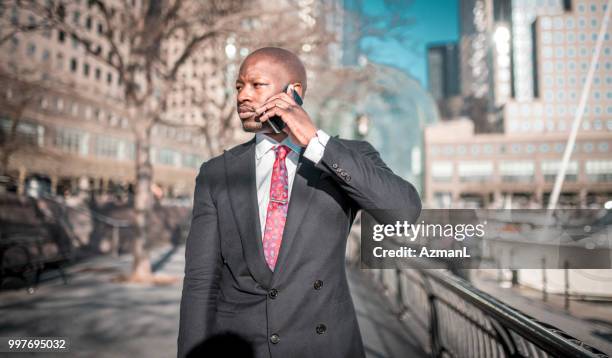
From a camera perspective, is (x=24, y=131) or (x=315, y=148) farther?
(x=24, y=131)

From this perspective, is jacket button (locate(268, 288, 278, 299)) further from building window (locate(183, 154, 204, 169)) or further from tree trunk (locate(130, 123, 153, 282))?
building window (locate(183, 154, 204, 169))

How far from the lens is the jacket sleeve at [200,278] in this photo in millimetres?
1529

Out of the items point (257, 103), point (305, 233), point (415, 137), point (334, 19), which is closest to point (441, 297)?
point (305, 233)

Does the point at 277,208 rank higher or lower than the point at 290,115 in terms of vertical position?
lower

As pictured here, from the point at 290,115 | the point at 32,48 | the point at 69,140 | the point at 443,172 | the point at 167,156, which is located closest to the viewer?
the point at 290,115

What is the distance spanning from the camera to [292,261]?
1.51 m

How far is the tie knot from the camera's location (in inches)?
66.6

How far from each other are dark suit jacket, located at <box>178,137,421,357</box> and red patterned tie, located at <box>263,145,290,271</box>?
54mm

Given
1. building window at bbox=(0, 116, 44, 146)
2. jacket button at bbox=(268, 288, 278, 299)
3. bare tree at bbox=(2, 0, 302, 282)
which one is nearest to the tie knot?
jacket button at bbox=(268, 288, 278, 299)

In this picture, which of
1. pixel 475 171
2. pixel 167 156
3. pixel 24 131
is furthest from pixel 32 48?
pixel 475 171

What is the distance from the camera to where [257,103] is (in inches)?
59.6

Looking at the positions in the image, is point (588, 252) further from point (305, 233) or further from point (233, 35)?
point (233, 35)

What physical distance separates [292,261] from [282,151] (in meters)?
0.45

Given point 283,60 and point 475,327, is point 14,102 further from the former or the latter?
point 283,60
